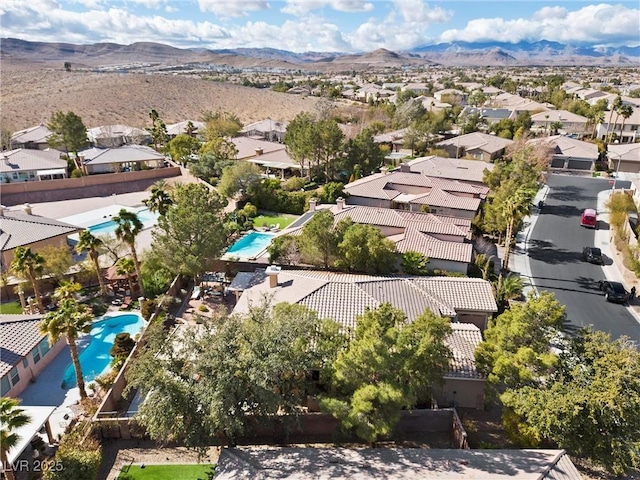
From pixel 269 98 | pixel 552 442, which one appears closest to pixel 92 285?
pixel 552 442

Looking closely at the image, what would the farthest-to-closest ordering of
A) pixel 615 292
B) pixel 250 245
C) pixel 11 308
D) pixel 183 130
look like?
pixel 183 130, pixel 250 245, pixel 615 292, pixel 11 308

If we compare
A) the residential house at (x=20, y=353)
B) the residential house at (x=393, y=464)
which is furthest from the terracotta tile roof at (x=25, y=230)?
the residential house at (x=393, y=464)

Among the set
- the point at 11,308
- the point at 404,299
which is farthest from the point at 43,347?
the point at 404,299

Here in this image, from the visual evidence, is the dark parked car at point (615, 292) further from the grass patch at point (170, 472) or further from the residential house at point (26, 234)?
the residential house at point (26, 234)

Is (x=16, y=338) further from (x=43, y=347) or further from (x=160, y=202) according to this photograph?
(x=160, y=202)

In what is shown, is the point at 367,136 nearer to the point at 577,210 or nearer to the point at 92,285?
the point at 577,210

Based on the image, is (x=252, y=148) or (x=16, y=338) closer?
(x=16, y=338)
